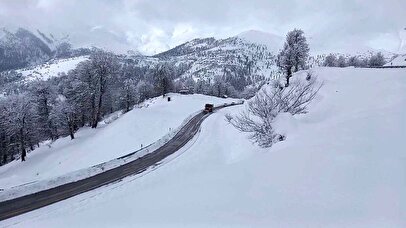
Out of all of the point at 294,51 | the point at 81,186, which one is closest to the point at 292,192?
the point at 81,186

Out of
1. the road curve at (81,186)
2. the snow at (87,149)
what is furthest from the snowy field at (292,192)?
the snow at (87,149)

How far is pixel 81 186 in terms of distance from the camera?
82.8 ft

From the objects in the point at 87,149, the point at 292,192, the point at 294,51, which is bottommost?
the point at 87,149

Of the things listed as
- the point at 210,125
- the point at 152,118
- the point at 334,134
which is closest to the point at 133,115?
the point at 152,118

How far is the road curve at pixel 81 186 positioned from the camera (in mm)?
20902

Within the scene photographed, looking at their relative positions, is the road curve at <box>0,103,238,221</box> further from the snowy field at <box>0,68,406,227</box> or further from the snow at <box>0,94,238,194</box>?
the snow at <box>0,94,238,194</box>

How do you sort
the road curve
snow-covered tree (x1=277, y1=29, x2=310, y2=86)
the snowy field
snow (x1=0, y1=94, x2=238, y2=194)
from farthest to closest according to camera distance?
snow-covered tree (x1=277, y1=29, x2=310, y2=86), snow (x1=0, y1=94, x2=238, y2=194), the road curve, the snowy field

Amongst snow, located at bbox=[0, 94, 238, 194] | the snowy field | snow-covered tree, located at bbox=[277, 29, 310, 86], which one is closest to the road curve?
the snowy field

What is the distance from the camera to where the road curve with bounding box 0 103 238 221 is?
68.6 feet

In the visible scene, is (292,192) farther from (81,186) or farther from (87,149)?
(87,149)

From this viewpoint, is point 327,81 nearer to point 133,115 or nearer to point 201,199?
point 133,115

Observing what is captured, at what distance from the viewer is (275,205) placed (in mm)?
10609

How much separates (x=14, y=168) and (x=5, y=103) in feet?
47.2

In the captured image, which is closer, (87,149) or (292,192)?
(292,192)
